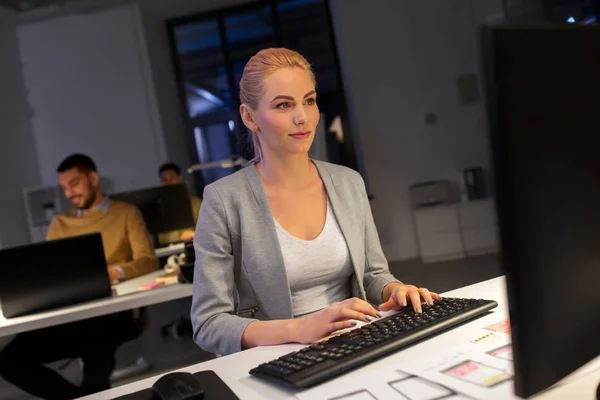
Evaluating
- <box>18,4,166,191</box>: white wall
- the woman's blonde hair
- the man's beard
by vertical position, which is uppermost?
<box>18,4,166,191</box>: white wall

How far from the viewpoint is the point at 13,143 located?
19.2ft

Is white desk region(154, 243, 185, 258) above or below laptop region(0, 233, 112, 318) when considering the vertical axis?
below

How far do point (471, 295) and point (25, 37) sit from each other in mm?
6447

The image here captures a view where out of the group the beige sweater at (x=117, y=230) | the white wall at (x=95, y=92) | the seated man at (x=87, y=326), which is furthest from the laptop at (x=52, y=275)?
the white wall at (x=95, y=92)

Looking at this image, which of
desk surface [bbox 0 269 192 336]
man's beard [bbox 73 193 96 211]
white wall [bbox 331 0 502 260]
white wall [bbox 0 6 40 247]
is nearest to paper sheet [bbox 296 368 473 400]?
desk surface [bbox 0 269 192 336]

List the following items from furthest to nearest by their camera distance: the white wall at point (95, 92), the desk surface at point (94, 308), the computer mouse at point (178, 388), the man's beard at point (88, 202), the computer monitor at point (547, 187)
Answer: the white wall at point (95, 92), the man's beard at point (88, 202), the desk surface at point (94, 308), the computer mouse at point (178, 388), the computer monitor at point (547, 187)

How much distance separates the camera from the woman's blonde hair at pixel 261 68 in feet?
4.57

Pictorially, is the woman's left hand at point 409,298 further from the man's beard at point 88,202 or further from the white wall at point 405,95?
the white wall at point 405,95

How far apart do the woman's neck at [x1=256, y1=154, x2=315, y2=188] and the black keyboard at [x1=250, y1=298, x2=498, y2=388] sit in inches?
19.5

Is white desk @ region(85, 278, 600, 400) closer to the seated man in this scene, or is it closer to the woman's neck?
the woman's neck

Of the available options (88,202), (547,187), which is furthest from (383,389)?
(88,202)

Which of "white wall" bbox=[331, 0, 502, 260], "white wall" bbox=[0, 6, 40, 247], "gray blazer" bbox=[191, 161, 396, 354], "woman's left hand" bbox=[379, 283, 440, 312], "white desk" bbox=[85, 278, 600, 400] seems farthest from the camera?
"white wall" bbox=[331, 0, 502, 260]

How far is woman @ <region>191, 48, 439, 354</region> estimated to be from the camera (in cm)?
134

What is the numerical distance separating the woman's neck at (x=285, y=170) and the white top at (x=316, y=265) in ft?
0.39
